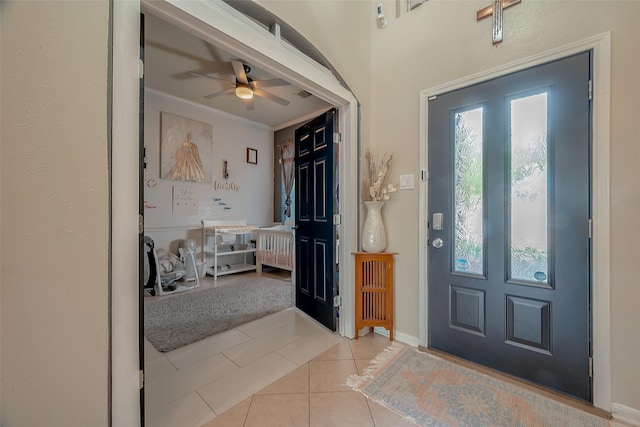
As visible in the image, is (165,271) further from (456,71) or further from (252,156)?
(456,71)

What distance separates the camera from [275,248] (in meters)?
4.39

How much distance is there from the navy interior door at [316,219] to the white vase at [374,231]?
1.00ft

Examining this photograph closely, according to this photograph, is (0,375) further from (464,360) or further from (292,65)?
→ (464,360)

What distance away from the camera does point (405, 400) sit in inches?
60.9

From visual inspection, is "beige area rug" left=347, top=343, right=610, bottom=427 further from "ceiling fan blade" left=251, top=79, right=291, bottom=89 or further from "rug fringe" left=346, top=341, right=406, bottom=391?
"ceiling fan blade" left=251, top=79, right=291, bottom=89

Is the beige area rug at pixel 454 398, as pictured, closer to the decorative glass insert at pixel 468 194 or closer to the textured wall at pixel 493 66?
the textured wall at pixel 493 66

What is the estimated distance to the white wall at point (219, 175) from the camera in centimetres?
393

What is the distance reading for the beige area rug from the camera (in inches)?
55.1

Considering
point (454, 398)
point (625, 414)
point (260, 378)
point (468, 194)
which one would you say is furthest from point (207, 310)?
point (625, 414)

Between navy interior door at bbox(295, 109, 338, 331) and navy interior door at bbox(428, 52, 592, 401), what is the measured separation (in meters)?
0.88

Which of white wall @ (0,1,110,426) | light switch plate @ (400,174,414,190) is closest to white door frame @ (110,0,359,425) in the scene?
white wall @ (0,1,110,426)

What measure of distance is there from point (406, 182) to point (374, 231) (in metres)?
0.52

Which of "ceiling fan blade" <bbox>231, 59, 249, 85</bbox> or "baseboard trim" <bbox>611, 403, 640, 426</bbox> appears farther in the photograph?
"ceiling fan blade" <bbox>231, 59, 249, 85</bbox>

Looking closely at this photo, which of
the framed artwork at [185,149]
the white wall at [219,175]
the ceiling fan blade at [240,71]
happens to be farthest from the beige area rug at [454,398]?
the framed artwork at [185,149]
